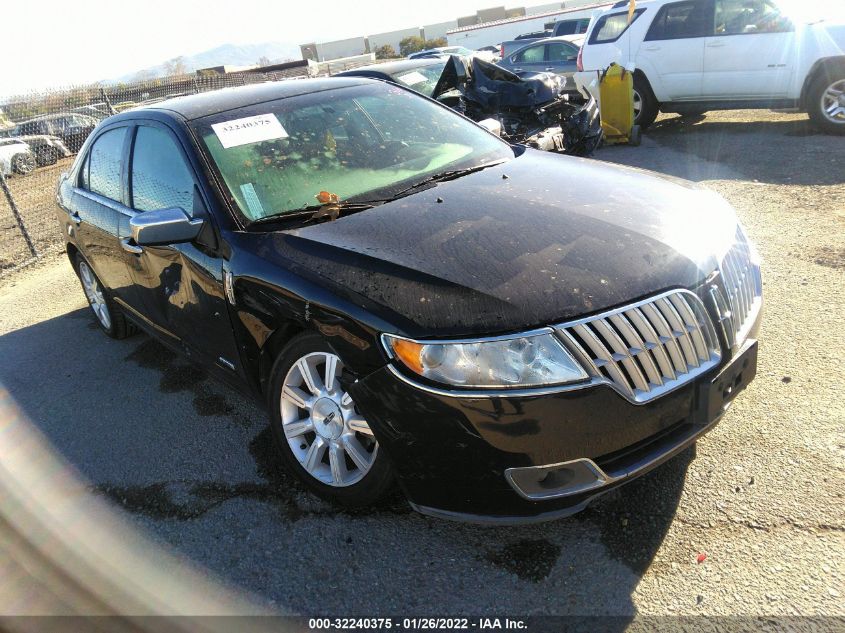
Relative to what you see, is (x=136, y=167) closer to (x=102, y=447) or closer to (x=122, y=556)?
(x=102, y=447)

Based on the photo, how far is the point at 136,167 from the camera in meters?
3.70

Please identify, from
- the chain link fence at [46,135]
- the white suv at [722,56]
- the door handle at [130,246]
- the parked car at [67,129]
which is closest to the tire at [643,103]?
the white suv at [722,56]

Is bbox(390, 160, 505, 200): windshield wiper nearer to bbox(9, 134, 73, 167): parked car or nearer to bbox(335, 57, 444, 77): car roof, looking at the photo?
bbox(335, 57, 444, 77): car roof

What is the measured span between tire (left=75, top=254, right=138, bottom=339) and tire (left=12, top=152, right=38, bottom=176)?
563 inches

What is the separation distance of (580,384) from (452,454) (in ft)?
1.56

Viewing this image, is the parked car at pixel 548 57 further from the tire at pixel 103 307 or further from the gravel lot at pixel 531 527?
the tire at pixel 103 307

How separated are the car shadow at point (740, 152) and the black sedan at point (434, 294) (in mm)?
4615

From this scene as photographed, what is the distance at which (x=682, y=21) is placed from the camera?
31.3 ft

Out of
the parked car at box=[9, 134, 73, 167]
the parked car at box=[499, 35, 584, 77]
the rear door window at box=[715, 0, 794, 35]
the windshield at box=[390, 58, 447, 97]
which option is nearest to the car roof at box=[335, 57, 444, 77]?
the windshield at box=[390, 58, 447, 97]

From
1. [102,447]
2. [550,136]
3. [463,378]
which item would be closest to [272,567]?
[463,378]

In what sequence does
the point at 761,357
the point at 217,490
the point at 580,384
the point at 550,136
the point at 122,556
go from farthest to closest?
the point at 550,136 < the point at 761,357 < the point at 217,490 < the point at 122,556 < the point at 580,384

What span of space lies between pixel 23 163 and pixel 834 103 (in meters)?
18.1

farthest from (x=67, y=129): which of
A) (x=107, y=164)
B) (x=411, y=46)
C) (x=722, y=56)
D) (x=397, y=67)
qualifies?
(x=411, y=46)

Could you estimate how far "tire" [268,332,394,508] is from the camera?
2.53 m
